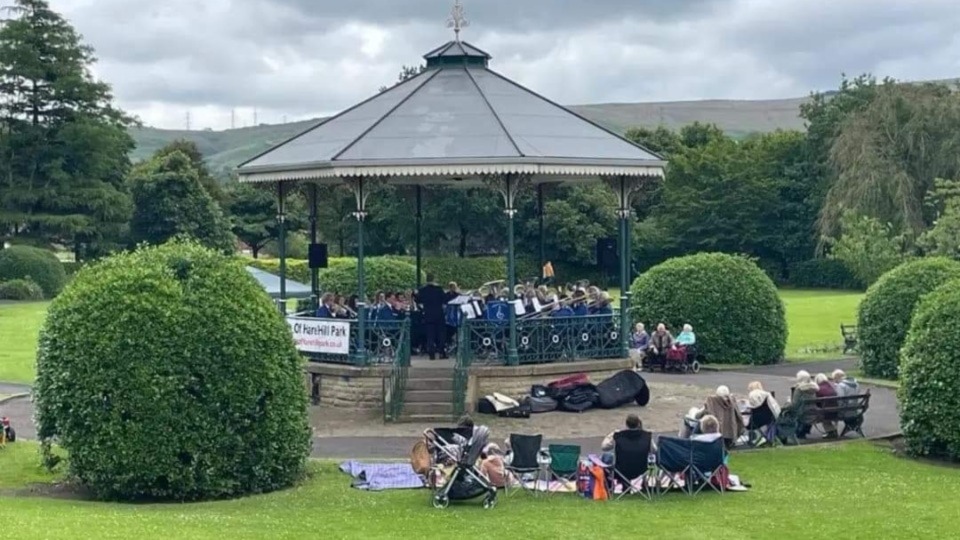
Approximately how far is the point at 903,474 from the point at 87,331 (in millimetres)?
11276

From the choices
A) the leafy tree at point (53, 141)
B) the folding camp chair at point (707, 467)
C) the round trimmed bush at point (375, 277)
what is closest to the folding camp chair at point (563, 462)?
the folding camp chair at point (707, 467)

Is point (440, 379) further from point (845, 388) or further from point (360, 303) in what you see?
point (845, 388)

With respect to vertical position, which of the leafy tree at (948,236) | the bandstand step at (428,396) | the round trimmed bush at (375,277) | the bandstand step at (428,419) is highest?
the leafy tree at (948,236)

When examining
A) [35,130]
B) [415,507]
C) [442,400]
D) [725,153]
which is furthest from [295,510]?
[725,153]

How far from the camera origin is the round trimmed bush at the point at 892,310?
29266 millimetres

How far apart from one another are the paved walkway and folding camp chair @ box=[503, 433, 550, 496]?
316cm

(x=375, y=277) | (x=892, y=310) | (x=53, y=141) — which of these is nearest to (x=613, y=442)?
(x=892, y=310)

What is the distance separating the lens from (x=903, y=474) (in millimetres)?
17391

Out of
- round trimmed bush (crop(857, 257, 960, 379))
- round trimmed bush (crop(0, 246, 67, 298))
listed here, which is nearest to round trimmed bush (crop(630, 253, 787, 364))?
round trimmed bush (crop(857, 257, 960, 379))

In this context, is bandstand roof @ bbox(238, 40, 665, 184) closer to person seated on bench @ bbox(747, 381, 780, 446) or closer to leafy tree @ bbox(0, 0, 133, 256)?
person seated on bench @ bbox(747, 381, 780, 446)

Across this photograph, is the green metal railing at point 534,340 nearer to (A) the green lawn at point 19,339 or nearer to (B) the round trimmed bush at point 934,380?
(B) the round trimmed bush at point 934,380

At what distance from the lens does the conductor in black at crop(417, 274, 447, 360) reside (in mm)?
25125

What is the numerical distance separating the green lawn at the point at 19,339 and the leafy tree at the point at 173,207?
21.2 meters

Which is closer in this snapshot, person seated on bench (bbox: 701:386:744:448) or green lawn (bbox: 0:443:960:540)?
green lawn (bbox: 0:443:960:540)
